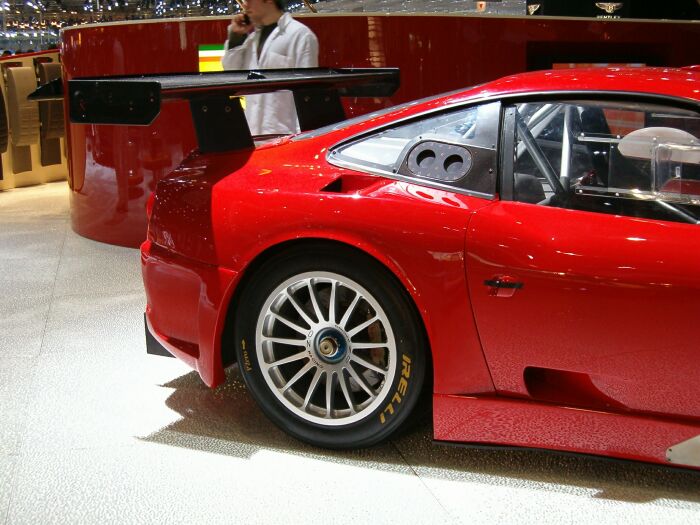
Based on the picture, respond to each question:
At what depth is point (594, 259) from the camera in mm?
2453

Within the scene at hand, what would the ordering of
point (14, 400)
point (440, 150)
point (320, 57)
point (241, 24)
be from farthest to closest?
point (320, 57)
point (241, 24)
point (14, 400)
point (440, 150)

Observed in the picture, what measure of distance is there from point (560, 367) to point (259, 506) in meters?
0.96

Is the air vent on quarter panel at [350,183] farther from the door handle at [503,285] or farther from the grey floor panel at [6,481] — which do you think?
the grey floor panel at [6,481]

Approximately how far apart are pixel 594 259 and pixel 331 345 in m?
0.90

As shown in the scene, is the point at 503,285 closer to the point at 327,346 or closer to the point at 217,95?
the point at 327,346

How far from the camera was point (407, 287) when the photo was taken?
2.70 meters

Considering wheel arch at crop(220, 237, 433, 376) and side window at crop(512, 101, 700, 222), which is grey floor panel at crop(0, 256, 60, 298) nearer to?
wheel arch at crop(220, 237, 433, 376)

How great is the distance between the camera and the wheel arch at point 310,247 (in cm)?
271

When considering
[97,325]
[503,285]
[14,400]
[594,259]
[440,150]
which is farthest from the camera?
[97,325]

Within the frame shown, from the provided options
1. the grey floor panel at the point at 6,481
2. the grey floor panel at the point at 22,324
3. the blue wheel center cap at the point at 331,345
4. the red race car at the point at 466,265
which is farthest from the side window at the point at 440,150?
the grey floor panel at the point at 22,324

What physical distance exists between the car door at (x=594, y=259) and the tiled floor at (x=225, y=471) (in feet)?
1.04

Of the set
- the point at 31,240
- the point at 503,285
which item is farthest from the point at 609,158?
the point at 31,240

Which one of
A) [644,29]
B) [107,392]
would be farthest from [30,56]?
[107,392]

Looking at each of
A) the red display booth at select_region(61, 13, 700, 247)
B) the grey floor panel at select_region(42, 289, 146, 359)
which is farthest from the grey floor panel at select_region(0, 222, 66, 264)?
the grey floor panel at select_region(42, 289, 146, 359)
